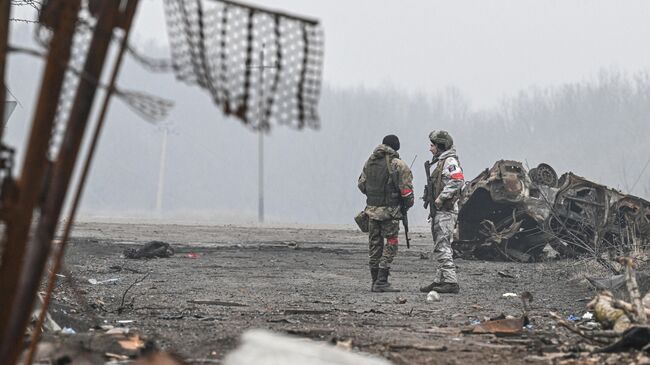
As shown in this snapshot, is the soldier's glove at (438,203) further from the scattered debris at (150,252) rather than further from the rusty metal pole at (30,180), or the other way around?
the rusty metal pole at (30,180)

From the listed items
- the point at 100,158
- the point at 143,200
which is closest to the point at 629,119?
the point at 143,200

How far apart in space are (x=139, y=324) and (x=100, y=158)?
104018 millimetres

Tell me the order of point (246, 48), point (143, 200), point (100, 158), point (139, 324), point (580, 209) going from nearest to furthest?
point (246, 48) < point (139, 324) < point (580, 209) < point (143, 200) < point (100, 158)

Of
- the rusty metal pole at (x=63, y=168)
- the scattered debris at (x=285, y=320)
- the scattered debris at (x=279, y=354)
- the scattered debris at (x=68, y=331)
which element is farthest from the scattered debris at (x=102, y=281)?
the rusty metal pole at (x=63, y=168)

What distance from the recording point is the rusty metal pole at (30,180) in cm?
220

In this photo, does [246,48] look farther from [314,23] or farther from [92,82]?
[92,82]

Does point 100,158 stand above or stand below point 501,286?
above

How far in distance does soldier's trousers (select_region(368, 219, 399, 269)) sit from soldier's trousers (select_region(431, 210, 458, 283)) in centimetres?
53

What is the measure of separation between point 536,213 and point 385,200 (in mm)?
5091

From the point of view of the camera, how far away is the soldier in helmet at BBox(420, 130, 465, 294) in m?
10.3

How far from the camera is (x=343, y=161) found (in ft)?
341

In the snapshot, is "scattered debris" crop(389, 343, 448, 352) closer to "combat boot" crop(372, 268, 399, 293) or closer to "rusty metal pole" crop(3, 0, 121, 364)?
"rusty metal pole" crop(3, 0, 121, 364)

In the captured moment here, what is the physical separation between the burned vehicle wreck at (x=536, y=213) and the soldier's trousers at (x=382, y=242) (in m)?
4.05

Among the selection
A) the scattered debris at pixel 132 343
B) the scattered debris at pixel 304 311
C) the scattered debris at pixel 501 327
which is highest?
the scattered debris at pixel 132 343
